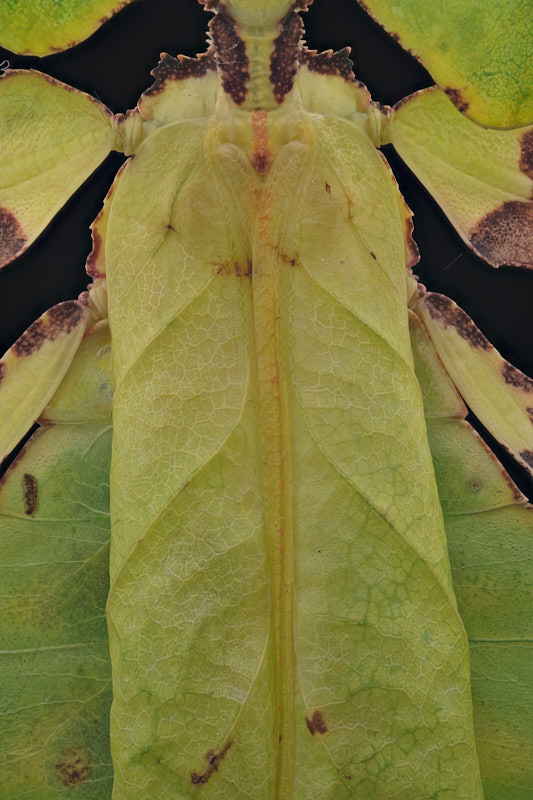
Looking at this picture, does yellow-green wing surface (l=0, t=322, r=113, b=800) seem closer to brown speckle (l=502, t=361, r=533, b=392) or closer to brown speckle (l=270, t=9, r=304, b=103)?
brown speckle (l=270, t=9, r=304, b=103)

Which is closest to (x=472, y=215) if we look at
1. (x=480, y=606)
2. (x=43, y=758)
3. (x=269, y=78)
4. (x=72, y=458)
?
(x=269, y=78)

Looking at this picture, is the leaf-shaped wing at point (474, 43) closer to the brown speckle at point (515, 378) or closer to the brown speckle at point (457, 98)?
the brown speckle at point (457, 98)

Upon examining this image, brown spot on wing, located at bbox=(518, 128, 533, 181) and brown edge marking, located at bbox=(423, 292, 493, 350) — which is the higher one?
brown spot on wing, located at bbox=(518, 128, 533, 181)

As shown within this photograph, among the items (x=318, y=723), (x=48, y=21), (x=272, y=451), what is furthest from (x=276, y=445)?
(x=48, y=21)

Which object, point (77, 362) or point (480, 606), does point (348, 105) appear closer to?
point (77, 362)

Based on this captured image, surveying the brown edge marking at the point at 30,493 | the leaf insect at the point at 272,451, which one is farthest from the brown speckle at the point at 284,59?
the brown edge marking at the point at 30,493

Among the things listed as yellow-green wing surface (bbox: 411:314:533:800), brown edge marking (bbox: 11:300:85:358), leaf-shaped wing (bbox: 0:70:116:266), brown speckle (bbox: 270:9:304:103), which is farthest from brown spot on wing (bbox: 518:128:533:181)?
brown edge marking (bbox: 11:300:85:358)
